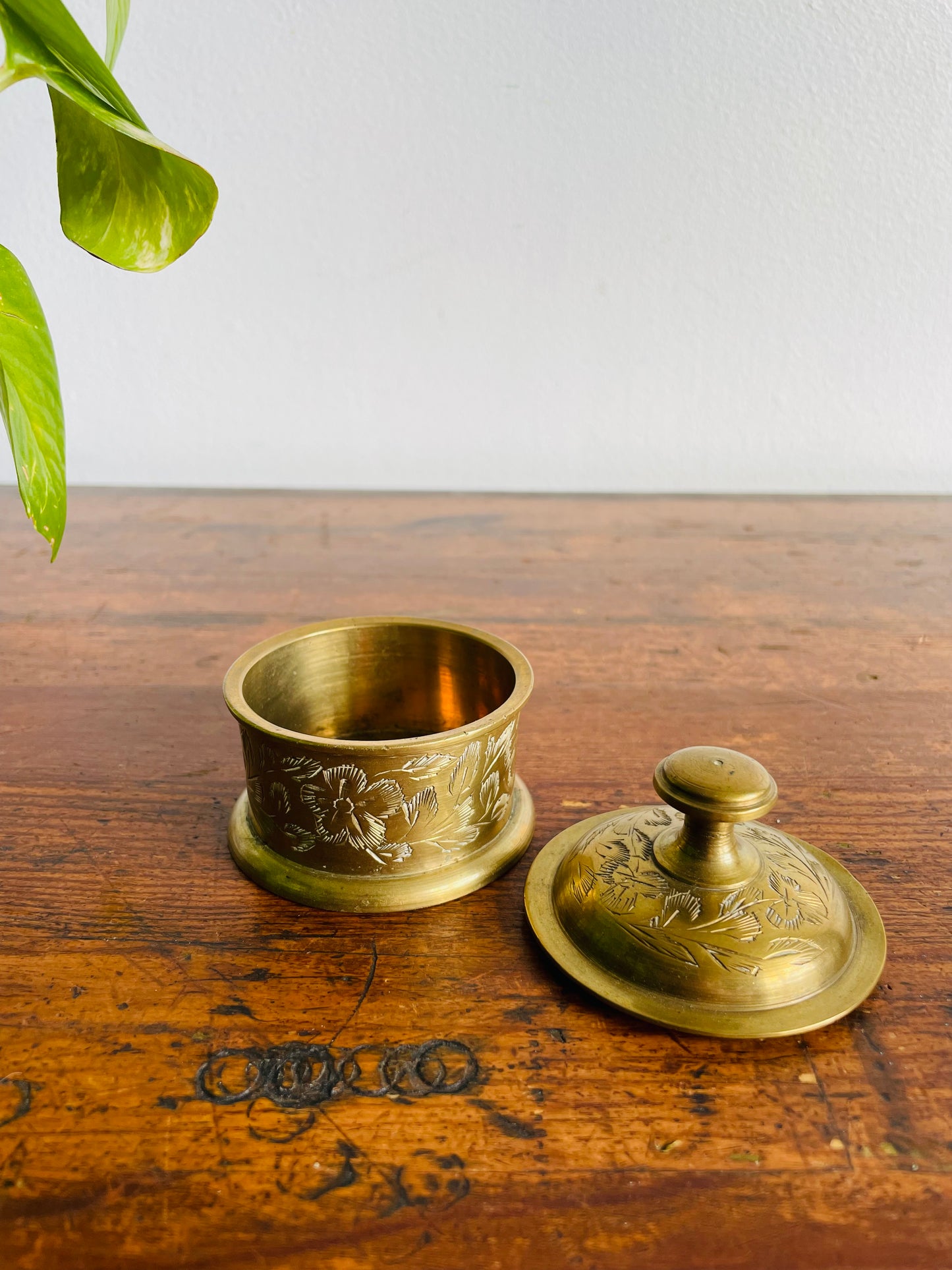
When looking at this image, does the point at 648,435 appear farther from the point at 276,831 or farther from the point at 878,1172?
the point at 878,1172

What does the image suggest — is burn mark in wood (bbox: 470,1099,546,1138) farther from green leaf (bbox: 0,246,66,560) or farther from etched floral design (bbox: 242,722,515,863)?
green leaf (bbox: 0,246,66,560)

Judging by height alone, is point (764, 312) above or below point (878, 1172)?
above

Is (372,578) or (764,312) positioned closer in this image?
(372,578)

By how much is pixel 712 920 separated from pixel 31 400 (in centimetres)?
36

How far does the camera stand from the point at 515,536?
1.11 metres

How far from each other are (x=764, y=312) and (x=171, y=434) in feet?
2.94

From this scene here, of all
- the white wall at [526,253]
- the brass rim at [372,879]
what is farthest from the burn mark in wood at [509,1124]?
the white wall at [526,253]

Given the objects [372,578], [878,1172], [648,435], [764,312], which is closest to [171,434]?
[372,578]

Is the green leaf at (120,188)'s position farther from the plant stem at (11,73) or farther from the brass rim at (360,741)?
the brass rim at (360,741)

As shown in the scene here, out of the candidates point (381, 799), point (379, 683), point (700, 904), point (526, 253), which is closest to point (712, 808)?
point (700, 904)

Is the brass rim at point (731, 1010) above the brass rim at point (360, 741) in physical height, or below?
below

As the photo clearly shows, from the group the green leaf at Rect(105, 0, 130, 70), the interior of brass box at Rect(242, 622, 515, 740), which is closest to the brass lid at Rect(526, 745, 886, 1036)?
the interior of brass box at Rect(242, 622, 515, 740)

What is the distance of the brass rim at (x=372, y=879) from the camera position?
1.53ft

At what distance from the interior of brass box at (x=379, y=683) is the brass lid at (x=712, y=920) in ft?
0.50
